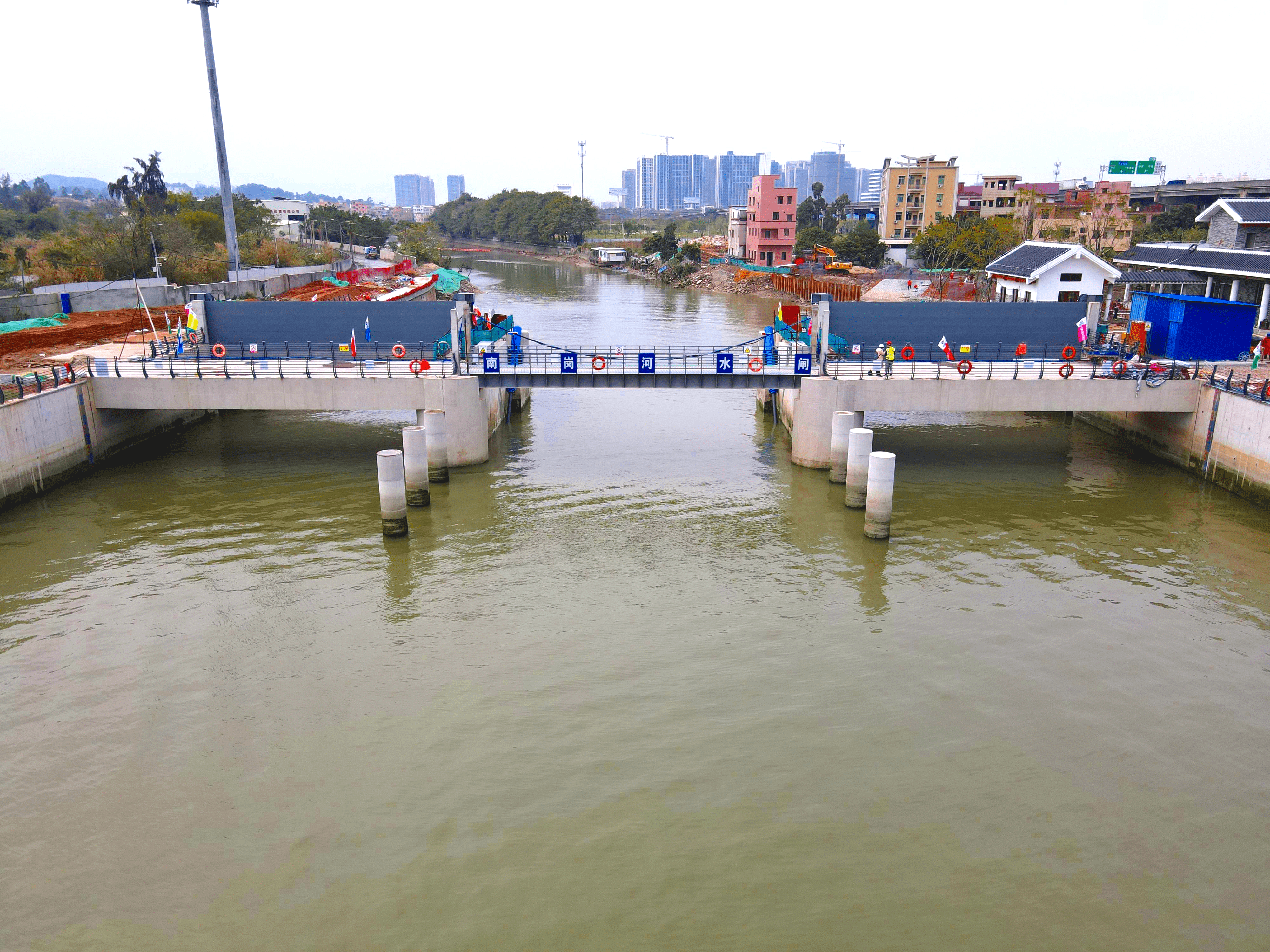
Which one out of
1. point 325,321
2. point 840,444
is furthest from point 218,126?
point 840,444

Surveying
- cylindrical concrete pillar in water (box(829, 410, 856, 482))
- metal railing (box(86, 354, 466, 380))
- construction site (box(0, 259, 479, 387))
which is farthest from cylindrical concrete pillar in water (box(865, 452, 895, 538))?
construction site (box(0, 259, 479, 387))

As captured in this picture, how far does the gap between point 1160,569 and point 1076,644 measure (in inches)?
256

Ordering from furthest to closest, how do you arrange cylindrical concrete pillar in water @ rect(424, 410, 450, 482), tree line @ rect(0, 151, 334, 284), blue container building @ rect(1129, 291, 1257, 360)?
tree line @ rect(0, 151, 334, 284) < blue container building @ rect(1129, 291, 1257, 360) < cylindrical concrete pillar in water @ rect(424, 410, 450, 482)

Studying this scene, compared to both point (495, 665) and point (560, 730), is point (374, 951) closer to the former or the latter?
point (560, 730)

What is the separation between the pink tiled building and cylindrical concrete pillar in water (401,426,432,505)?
4001 inches

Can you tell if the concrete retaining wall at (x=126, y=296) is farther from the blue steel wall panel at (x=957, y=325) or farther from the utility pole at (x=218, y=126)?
the blue steel wall panel at (x=957, y=325)

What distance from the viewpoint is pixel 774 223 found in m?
124

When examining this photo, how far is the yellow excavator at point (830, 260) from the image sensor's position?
10544cm

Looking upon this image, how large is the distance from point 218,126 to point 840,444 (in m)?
42.8

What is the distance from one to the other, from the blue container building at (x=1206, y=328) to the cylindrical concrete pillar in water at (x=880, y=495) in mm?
18507

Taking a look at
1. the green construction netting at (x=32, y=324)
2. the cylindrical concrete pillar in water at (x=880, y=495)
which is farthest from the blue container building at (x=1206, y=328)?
the green construction netting at (x=32, y=324)

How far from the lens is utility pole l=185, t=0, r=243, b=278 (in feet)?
161

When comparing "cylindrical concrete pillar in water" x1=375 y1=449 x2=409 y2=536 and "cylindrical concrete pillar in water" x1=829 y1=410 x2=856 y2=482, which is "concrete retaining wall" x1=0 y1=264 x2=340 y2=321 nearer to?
"cylindrical concrete pillar in water" x1=375 y1=449 x2=409 y2=536

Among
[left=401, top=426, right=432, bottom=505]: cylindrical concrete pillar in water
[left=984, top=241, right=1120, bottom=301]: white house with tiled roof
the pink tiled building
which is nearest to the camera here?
[left=401, top=426, right=432, bottom=505]: cylindrical concrete pillar in water
